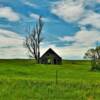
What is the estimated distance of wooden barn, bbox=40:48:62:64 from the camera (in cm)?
9706

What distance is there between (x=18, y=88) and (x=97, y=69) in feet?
115

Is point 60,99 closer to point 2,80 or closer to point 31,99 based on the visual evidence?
point 31,99

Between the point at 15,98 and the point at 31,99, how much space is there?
100 cm

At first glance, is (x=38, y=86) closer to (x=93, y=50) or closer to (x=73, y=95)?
(x=73, y=95)

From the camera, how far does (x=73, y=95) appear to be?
2412 cm

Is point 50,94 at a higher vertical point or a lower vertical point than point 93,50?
lower

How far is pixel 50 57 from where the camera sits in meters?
96.8

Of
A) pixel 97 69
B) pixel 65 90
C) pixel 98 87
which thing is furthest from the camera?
pixel 97 69

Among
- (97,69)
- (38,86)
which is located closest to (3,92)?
(38,86)

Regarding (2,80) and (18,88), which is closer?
(18,88)

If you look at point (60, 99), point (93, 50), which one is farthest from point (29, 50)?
point (60, 99)

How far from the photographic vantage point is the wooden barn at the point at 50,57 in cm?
9706

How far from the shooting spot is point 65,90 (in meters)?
25.7

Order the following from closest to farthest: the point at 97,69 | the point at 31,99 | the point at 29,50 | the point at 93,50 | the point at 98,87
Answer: the point at 31,99, the point at 98,87, the point at 97,69, the point at 29,50, the point at 93,50
